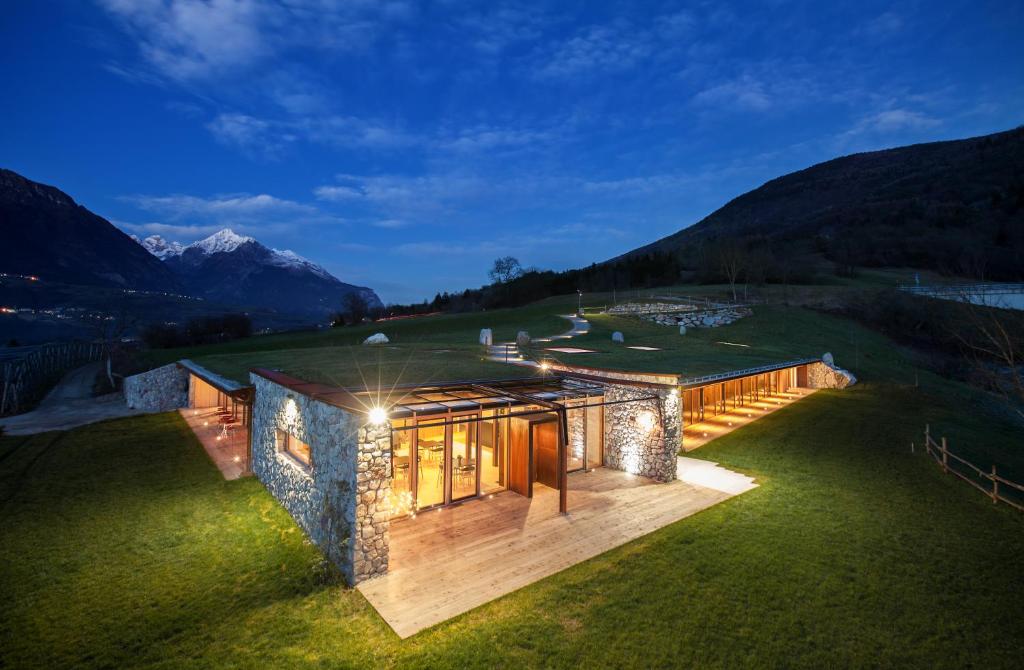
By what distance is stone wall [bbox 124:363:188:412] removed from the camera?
21203mm

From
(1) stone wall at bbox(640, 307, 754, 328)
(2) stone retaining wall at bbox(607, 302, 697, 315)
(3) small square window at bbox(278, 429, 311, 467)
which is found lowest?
(3) small square window at bbox(278, 429, 311, 467)

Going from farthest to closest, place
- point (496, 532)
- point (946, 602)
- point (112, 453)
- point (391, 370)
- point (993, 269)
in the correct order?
1. point (993, 269)
2. point (391, 370)
3. point (112, 453)
4. point (496, 532)
5. point (946, 602)

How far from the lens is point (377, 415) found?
7.55 meters

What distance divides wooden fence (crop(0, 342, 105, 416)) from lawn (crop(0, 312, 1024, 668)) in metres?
19.1

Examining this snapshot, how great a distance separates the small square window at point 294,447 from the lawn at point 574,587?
1.41 metres

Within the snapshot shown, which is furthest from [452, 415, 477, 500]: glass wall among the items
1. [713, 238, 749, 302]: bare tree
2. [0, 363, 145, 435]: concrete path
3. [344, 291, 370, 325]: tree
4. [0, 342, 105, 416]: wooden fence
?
[344, 291, 370, 325]: tree

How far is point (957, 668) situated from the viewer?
5699mm

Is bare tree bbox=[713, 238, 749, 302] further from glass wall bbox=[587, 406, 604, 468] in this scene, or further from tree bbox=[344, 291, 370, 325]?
tree bbox=[344, 291, 370, 325]

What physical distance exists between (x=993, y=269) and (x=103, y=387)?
94839 mm

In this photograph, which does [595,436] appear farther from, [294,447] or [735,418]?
[735,418]

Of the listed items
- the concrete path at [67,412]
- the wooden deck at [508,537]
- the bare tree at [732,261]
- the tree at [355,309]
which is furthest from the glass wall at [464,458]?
the tree at [355,309]

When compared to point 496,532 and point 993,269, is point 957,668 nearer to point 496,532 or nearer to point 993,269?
point 496,532

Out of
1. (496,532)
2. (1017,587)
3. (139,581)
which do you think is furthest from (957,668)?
(139,581)

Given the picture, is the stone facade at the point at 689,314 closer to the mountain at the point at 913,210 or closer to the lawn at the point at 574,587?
the mountain at the point at 913,210
